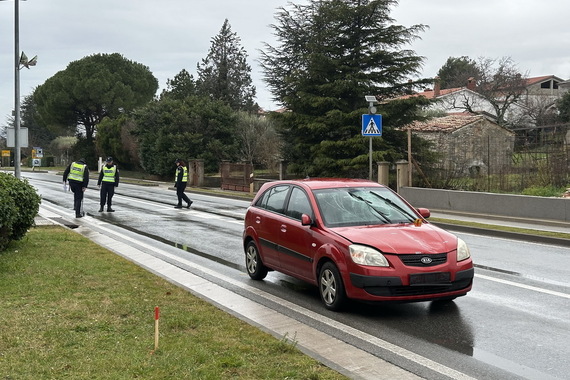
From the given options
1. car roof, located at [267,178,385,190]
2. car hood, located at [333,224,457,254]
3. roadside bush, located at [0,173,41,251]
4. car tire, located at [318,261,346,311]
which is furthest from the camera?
roadside bush, located at [0,173,41,251]

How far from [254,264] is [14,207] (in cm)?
395

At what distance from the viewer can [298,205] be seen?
830 cm

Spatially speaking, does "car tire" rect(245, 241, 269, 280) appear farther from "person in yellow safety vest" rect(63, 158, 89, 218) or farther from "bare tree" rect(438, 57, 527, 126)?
"bare tree" rect(438, 57, 527, 126)

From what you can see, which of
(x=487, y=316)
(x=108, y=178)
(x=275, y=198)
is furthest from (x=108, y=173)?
(x=487, y=316)

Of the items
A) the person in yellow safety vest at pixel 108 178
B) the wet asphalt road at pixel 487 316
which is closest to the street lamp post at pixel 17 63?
the person in yellow safety vest at pixel 108 178

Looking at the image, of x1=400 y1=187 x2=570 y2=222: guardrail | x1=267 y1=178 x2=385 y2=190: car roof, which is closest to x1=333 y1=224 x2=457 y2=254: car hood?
x1=267 y1=178 x2=385 y2=190: car roof

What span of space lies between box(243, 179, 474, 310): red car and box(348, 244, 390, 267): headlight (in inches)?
→ 0.4

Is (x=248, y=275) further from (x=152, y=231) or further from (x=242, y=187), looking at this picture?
(x=242, y=187)

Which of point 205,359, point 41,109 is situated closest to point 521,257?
point 205,359

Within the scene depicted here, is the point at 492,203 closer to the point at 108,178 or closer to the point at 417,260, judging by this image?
the point at 108,178

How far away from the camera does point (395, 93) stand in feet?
94.3

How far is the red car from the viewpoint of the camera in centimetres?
675

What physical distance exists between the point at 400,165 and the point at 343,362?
1802 centimetres

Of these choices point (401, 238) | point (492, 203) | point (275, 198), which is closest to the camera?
point (401, 238)
